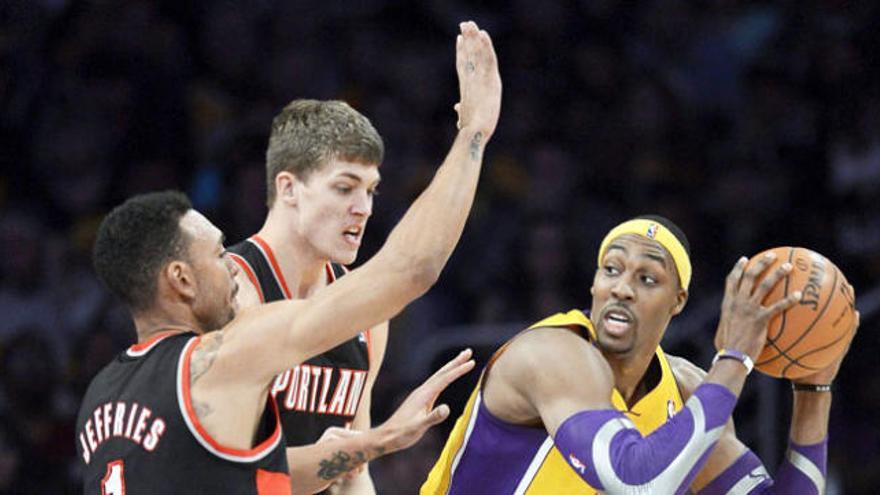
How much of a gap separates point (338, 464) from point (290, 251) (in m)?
0.89

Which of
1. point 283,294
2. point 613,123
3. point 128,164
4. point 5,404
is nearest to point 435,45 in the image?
point 613,123

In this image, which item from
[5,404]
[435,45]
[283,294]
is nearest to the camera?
[283,294]

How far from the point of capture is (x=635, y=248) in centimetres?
445

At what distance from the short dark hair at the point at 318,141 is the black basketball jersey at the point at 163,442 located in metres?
1.28

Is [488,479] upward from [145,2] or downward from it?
downward

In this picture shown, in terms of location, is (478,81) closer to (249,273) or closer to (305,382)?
(249,273)

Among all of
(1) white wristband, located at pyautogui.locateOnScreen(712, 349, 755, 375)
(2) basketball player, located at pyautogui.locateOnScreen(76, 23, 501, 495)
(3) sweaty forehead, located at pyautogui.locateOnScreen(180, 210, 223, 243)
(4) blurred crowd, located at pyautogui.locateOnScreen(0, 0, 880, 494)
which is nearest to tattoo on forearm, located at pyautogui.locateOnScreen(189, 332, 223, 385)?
(2) basketball player, located at pyautogui.locateOnScreen(76, 23, 501, 495)

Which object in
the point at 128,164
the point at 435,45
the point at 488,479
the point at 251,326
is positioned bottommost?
the point at 488,479

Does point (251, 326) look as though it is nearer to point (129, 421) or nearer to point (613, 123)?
point (129, 421)

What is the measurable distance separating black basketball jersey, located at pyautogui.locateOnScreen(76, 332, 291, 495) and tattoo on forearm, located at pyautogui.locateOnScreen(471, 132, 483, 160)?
80 centimetres

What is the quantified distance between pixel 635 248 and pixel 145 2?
18.5 feet

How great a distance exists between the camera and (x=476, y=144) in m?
3.62

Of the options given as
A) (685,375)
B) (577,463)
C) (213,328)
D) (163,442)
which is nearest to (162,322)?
(213,328)

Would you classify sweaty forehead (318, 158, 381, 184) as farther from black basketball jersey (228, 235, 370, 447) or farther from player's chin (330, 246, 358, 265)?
black basketball jersey (228, 235, 370, 447)
